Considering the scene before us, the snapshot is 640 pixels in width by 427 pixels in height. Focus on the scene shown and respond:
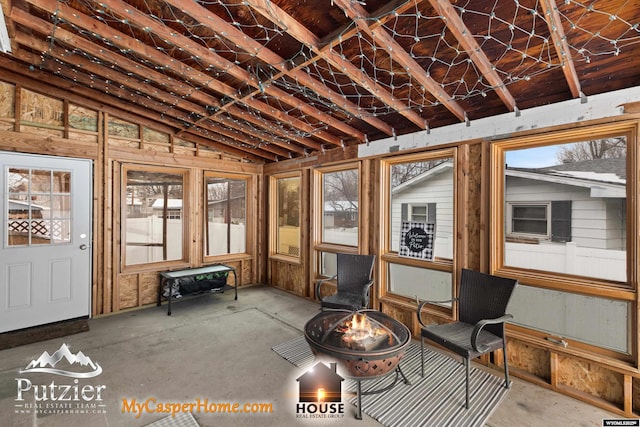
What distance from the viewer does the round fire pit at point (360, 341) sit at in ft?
6.43

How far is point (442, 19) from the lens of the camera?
1846 millimetres

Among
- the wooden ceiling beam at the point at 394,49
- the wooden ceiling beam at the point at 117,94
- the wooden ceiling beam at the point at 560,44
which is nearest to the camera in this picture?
the wooden ceiling beam at the point at 560,44

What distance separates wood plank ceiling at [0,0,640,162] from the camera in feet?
5.93

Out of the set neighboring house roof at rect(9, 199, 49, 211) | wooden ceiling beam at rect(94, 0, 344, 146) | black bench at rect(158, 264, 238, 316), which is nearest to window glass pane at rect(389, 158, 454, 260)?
wooden ceiling beam at rect(94, 0, 344, 146)

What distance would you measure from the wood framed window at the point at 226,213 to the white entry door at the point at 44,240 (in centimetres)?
177

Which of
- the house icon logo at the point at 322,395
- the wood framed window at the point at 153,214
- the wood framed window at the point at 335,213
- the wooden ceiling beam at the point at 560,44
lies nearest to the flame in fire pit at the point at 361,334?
the house icon logo at the point at 322,395

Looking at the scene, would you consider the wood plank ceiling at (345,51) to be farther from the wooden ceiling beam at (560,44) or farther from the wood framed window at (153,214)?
the wood framed window at (153,214)

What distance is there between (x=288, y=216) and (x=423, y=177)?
2821mm

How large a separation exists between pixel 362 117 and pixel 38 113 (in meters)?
4.12

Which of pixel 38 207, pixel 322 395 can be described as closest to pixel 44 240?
pixel 38 207

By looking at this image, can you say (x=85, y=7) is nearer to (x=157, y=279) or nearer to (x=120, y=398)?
(x=120, y=398)

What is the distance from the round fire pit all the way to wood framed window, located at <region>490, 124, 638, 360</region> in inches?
56.1

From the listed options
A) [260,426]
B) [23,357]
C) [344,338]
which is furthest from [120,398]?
[344,338]

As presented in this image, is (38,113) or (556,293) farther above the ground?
Answer: (38,113)
